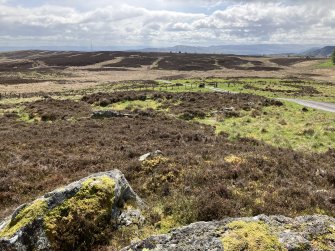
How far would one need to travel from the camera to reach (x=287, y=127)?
27047 millimetres

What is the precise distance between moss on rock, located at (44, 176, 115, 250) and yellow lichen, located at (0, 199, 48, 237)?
0.80 ft

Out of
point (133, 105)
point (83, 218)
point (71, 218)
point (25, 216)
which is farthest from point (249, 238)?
point (133, 105)

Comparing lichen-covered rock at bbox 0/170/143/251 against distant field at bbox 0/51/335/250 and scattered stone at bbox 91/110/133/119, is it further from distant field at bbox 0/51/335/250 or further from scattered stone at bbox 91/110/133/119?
scattered stone at bbox 91/110/133/119

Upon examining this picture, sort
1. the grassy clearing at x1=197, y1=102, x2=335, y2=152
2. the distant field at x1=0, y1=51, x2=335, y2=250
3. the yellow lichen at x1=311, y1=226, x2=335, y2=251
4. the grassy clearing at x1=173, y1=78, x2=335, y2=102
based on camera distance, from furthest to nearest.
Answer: the grassy clearing at x1=173, y1=78, x2=335, y2=102 < the grassy clearing at x1=197, y1=102, x2=335, y2=152 < the distant field at x1=0, y1=51, x2=335, y2=250 < the yellow lichen at x1=311, y1=226, x2=335, y2=251

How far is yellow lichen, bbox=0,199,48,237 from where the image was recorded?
782 cm

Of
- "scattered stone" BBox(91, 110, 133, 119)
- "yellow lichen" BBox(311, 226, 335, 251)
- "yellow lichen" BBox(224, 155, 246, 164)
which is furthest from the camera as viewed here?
"scattered stone" BBox(91, 110, 133, 119)

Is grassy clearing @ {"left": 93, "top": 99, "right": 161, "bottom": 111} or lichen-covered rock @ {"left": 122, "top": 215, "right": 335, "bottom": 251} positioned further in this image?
grassy clearing @ {"left": 93, "top": 99, "right": 161, "bottom": 111}

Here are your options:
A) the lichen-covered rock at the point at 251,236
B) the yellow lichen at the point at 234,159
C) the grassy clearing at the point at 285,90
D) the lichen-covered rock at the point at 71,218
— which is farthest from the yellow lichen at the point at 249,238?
the grassy clearing at the point at 285,90

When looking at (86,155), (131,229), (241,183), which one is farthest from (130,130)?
(131,229)

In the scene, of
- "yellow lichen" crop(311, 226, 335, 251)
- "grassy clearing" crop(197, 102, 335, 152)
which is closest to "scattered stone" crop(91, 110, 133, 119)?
"grassy clearing" crop(197, 102, 335, 152)

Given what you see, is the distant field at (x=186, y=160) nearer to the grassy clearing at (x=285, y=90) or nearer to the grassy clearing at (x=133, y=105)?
the grassy clearing at (x=133, y=105)

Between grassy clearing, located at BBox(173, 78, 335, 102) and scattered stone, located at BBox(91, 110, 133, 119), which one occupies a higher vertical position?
scattered stone, located at BBox(91, 110, 133, 119)

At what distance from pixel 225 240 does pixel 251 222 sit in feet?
2.85

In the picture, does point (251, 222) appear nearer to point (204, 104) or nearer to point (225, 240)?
point (225, 240)
